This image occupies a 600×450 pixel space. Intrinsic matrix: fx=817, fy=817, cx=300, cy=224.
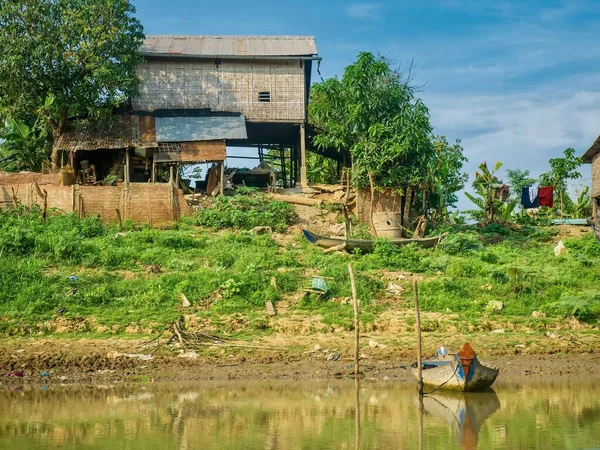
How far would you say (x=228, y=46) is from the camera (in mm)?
30266

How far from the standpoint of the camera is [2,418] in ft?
41.5

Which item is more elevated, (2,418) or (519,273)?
(519,273)

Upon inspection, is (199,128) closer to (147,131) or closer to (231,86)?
(147,131)

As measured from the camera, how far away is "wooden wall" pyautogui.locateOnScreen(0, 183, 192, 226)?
80.5 feet

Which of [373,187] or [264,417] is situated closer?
[264,417]

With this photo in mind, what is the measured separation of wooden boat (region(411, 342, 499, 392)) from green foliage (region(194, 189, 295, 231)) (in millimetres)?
11149

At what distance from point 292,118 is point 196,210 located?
19.7 ft

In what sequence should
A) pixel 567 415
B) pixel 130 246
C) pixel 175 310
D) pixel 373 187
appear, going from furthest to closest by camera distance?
pixel 373 187 < pixel 130 246 < pixel 175 310 < pixel 567 415

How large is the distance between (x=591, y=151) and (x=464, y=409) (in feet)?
55.0

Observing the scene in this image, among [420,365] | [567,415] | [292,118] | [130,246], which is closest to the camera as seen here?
[567,415]

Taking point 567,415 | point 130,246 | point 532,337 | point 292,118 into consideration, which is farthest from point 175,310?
point 292,118

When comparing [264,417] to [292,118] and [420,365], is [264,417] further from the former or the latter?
[292,118]

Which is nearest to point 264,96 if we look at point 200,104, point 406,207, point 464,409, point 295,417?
point 200,104

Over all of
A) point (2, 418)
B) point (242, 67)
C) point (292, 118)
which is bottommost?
point (2, 418)
